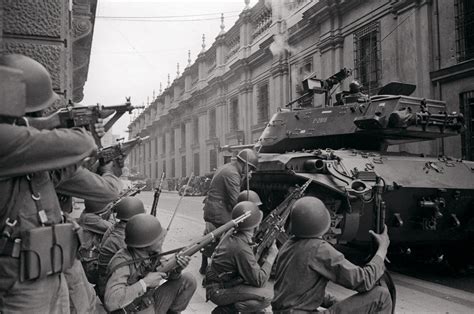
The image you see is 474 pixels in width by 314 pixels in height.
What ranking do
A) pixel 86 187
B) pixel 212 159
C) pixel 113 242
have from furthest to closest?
pixel 212 159 < pixel 113 242 < pixel 86 187

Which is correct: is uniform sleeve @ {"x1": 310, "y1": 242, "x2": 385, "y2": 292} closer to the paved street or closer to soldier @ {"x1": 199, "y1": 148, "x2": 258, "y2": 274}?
the paved street

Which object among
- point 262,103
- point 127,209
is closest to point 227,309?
point 127,209

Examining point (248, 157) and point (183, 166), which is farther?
point (183, 166)

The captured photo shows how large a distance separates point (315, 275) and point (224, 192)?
3.20 metres

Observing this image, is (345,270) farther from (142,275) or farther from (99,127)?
(99,127)

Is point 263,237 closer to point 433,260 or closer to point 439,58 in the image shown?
point 433,260

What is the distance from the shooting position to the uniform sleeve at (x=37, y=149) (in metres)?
2.05

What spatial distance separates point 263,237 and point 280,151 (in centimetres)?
447

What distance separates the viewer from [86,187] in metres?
2.55

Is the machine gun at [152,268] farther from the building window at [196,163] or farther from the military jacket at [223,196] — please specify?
the building window at [196,163]

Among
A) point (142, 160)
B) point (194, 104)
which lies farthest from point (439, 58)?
point (142, 160)

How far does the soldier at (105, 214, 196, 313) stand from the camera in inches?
121

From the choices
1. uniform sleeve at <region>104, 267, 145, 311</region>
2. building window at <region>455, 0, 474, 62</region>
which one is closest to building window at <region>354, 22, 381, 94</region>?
building window at <region>455, 0, 474, 62</region>

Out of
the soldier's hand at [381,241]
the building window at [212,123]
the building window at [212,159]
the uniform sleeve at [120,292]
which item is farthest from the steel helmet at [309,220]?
the building window at [212,123]
